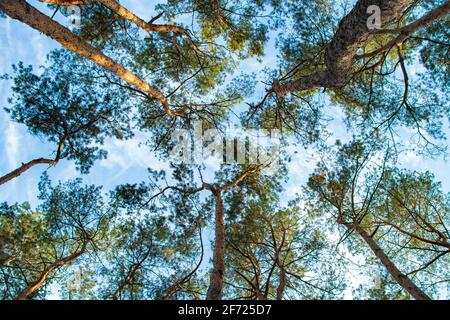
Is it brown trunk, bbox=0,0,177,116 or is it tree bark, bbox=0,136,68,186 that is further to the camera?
tree bark, bbox=0,136,68,186

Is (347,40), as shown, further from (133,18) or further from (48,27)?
(48,27)

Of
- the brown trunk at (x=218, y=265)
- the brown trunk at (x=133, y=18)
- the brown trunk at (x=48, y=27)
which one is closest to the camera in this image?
the brown trunk at (x=48, y=27)

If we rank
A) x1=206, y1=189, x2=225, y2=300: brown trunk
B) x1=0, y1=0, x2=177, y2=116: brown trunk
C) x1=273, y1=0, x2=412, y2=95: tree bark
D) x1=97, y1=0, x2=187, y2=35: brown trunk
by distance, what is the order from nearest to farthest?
1. x1=0, y1=0, x2=177, y2=116: brown trunk
2. x1=273, y1=0, x2=412, y2=95: tree bark
3. x1=206, y1=189, x2=225, y2=300: brown trunk
4. x1=97, y1=0, x2=187, y2=35: brown trunk

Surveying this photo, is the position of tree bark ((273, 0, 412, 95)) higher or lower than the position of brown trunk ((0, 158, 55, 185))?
higher

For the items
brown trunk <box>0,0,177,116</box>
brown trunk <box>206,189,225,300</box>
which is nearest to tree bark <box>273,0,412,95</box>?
brown trunk <box>206,189,225,300</box>

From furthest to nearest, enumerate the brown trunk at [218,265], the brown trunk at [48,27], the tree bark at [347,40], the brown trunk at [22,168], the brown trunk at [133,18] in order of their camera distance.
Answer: the brown trunk at [22,168] < the brown trunk at [133,18] < the brown trunk at [218,265] < the tree bark at [347,40] < the brown trunk at [48,27]

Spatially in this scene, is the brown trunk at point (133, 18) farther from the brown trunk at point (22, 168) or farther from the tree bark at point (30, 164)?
the brown trunk at point (22, 168)

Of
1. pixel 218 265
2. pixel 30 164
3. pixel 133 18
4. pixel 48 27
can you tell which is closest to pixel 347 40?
pixel 133 18

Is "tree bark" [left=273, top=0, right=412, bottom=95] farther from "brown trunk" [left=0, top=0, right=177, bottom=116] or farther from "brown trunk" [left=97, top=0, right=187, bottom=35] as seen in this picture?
"brown trunk" [left=0, top=0, right=177, bottom=116]

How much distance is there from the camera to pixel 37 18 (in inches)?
151

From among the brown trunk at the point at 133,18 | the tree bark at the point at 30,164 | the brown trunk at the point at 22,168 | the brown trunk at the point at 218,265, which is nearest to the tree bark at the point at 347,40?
the brown trunk at the point at 133,18

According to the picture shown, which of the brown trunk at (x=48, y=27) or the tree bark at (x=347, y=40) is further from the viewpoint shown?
the tree bark at (x=347, y=40)

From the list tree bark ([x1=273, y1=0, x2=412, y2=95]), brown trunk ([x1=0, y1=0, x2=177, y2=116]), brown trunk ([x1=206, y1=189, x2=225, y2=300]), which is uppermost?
tree bark ([x1=273, y1=0, x2=412, y2=95])

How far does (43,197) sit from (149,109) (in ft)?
9.84
